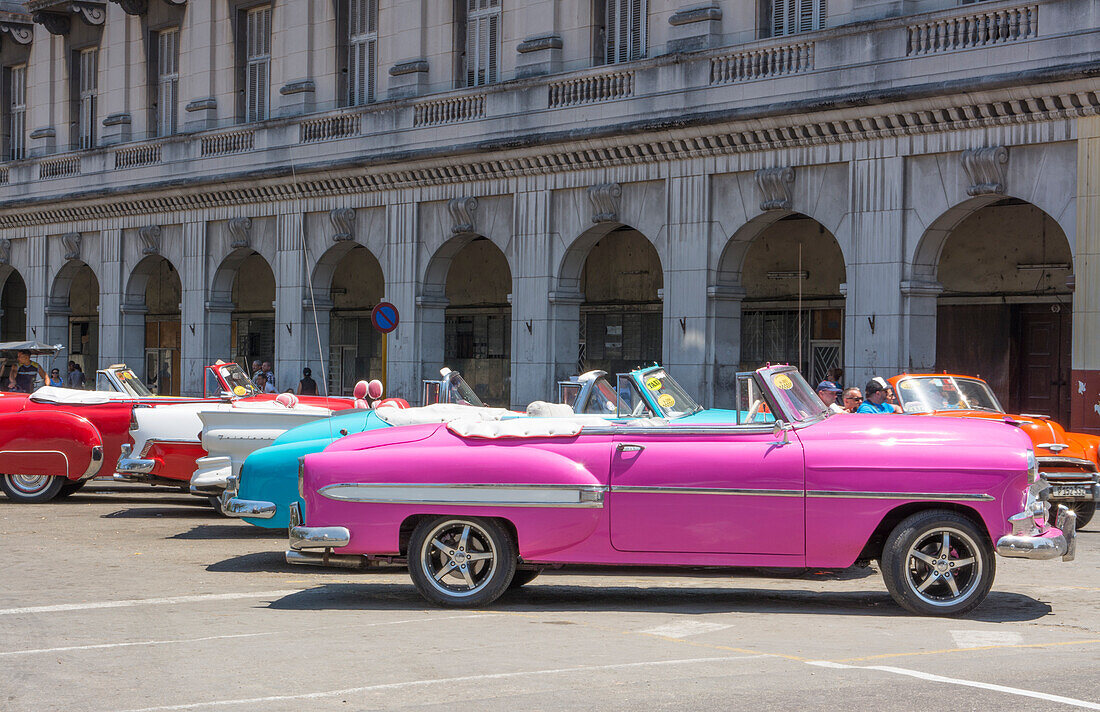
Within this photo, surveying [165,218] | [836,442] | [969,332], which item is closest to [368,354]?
[165,218]

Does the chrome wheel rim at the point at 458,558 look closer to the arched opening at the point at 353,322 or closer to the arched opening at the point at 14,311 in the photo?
the arched opening at the point at 353,322

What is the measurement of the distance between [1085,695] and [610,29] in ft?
70.1

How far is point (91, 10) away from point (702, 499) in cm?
3322

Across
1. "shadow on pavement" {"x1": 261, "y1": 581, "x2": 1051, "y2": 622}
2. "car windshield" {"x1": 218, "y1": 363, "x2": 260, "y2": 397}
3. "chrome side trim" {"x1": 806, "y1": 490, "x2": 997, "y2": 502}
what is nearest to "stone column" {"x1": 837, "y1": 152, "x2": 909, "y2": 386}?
"car windshield" {"x1": 218, "y1": 363, "x2": 260, "y2": 397}

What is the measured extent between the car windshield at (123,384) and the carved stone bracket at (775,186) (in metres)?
10.4

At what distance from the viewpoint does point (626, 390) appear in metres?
12.3

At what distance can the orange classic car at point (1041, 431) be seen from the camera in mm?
14336

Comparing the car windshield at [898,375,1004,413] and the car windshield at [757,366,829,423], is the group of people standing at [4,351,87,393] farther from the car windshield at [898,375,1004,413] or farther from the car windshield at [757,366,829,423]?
the car windshield at [757,366,829,423]

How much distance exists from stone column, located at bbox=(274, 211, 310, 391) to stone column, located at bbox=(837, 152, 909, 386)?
47.1ft

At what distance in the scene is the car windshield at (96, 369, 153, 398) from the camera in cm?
1895

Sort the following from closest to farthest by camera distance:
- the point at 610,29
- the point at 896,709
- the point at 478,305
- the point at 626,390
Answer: the point at 896,709, the point at 626,390, the point at 610,29, the point at 478,305

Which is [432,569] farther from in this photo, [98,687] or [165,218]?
[165,218]

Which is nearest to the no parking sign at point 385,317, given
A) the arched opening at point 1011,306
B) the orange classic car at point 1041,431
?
the arched opening at point 1011,306

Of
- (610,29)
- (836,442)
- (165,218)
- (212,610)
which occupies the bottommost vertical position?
(212,610)
